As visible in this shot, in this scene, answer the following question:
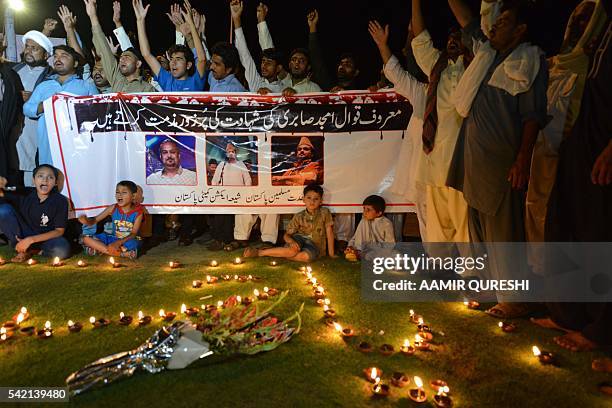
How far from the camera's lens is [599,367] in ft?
8.85

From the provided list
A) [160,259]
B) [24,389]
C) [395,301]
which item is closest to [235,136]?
[160,259]

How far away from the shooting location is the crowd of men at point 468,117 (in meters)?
3.12

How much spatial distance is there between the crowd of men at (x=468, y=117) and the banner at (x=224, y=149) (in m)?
0.09

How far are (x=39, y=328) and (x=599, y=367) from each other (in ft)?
13.0

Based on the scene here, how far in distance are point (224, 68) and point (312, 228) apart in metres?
2.61

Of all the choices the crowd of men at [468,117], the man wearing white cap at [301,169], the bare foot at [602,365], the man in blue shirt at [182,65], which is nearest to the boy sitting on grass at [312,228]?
the man wearing white cap at [301,169]

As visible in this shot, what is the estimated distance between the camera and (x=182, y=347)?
2656 millimetres

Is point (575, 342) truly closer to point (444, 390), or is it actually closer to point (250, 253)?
point (444, 390)

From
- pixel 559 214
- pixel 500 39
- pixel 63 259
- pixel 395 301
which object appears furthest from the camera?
pixel 63 259

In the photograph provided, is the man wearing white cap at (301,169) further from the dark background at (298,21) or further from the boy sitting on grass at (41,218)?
the dark background at (298,21)

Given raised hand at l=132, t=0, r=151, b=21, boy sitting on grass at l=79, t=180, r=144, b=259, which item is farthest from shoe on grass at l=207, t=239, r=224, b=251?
raised hand at l=132, t=0, r=151, b=21

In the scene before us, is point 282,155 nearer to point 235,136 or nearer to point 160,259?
point 235,136

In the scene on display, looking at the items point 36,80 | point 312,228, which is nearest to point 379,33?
point 312,228

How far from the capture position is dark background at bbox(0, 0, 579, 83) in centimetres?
956
